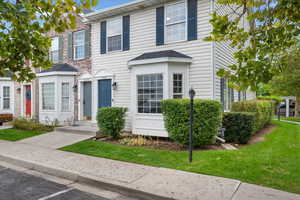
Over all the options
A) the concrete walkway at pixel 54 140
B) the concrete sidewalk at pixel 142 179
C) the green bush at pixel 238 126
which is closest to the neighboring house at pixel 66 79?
the concrete walkway at pixel 54 140

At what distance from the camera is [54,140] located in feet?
26.4

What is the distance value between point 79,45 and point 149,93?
5.75 metres

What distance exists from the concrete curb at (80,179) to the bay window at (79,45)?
6.86m

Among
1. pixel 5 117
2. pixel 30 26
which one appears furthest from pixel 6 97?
pixel 30 26

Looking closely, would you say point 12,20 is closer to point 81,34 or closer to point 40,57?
point 40,57

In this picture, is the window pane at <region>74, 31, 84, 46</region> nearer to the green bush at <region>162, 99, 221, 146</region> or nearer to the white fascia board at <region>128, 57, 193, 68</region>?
the white fascia board at <region>128, 57, 193, 68</region>

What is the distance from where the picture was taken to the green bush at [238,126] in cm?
714

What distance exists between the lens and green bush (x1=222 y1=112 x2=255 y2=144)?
23.4ft

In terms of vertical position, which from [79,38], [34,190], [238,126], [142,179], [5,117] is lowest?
[34,190]

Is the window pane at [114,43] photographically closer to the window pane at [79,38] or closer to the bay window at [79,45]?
the bay window at [79,45]

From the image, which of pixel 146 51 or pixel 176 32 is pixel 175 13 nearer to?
pixel 176 32

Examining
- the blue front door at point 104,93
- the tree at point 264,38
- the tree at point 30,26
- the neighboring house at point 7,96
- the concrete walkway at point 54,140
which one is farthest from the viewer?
the neighboring house at point 7,96

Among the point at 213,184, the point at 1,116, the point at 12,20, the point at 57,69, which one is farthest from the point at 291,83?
the point at 1,116

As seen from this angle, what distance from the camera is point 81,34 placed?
37.5 feet
